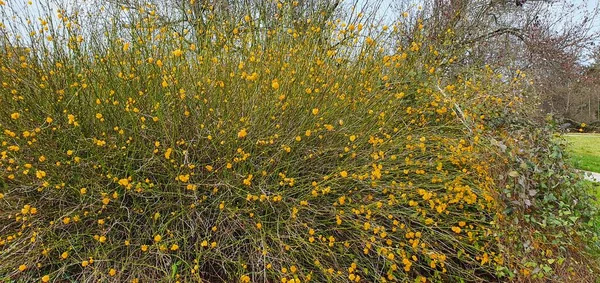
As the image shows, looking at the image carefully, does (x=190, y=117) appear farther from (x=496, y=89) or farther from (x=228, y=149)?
(x=496, y=89)

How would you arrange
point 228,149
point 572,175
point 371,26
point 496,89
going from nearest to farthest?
point 228,149 → point 572,175 → point 371,26 → point 496,89

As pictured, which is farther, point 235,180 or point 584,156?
point 584,156

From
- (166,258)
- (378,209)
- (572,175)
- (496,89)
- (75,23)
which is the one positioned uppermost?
(75,23)

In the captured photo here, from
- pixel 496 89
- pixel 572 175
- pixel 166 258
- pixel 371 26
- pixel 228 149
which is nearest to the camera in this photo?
pixel 166 258

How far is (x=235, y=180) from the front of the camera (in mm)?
2064

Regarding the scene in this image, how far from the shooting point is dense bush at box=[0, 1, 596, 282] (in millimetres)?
1913

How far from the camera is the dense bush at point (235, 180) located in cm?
191

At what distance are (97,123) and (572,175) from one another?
2.69 m

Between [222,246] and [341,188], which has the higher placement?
[341,188]

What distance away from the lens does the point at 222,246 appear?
1967mm

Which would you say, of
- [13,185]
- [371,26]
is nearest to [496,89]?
[371,26]

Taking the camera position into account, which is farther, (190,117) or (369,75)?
(369,75)

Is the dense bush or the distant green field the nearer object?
the dense bush

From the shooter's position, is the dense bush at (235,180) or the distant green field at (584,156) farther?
the distant green field at (584,156)
